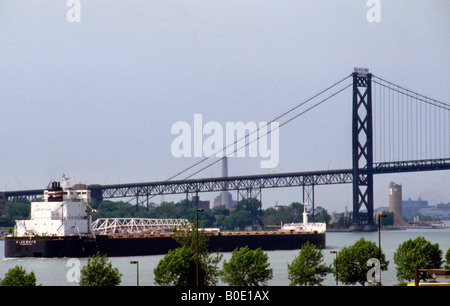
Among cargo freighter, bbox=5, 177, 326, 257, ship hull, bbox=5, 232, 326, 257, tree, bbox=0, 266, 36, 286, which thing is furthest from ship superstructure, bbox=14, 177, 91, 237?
tree, bbox=0, 266, 36, 286

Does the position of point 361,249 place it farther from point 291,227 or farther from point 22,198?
point 22,198

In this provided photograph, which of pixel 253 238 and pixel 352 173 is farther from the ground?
pixel 352 173

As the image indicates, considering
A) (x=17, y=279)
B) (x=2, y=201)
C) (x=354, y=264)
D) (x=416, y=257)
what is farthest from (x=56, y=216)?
(x=2, y=201)

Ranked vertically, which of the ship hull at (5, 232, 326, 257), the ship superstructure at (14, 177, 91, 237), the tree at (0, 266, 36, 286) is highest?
the ship superstructure at (14, 177, 91, 237)

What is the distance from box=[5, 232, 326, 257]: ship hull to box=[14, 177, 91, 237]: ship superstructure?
1.22 meters

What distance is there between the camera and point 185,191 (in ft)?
457

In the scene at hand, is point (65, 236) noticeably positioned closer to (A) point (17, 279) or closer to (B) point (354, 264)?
(B) point (354, 264)

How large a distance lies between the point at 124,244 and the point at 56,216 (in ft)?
24.0

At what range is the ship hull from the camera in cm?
7100

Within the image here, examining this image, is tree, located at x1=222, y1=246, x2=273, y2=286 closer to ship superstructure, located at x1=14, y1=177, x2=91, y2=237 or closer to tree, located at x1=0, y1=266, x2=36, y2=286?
tree, located at x1=0, y1=266, x2=36, y2=286

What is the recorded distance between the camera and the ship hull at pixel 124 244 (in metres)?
71.0

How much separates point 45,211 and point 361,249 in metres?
38.3

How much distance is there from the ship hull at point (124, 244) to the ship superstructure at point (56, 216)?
1219 mm
